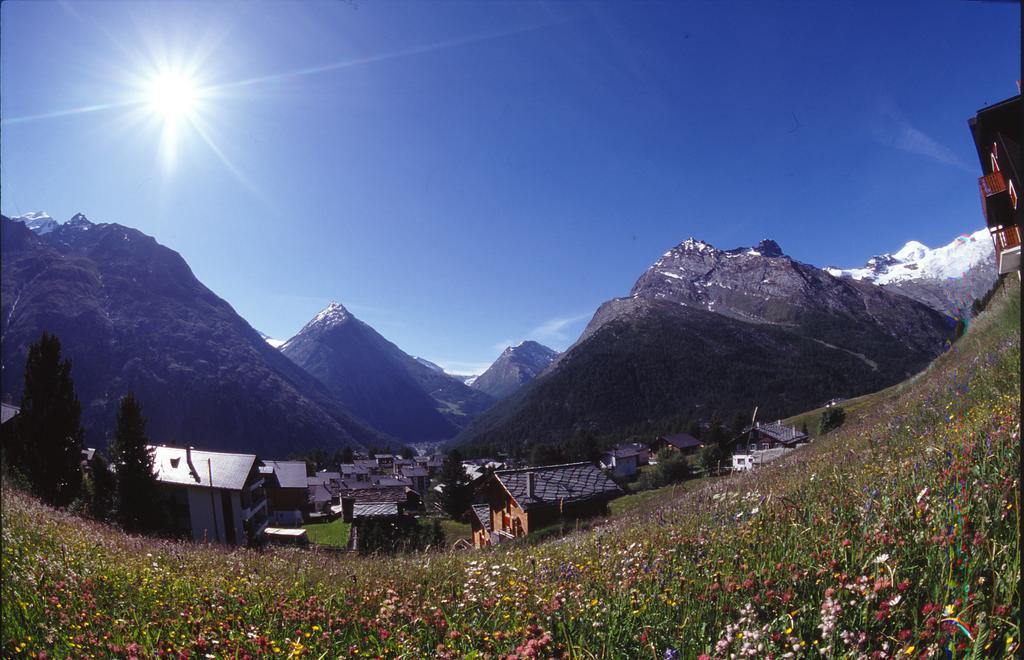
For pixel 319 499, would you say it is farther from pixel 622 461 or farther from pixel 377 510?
pixel 622 461

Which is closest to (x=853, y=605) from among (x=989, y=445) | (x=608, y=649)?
(x=608, y=649)

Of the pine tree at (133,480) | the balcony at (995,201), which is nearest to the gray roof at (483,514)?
the pine tree at (133,480)

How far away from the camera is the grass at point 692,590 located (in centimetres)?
244

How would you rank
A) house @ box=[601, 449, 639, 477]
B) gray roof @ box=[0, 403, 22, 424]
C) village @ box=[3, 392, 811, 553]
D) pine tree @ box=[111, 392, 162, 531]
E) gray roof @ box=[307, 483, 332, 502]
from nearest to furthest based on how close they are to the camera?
village @ box=[3, 392, 811, 553], pine tree @ box=[111, 392, 162, 531], gray roof @ box=[0, 403, 22, 424], gray roof @ box=[307, 483, 332, 502], house @ box=[601, 449, 639, 477]

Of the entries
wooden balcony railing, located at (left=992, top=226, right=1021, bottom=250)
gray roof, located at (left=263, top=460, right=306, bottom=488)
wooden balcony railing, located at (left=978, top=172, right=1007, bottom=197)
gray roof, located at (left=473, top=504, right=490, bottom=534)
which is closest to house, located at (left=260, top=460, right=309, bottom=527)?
gray roof, located at (left=263, top=460, right=306, bottom=488)

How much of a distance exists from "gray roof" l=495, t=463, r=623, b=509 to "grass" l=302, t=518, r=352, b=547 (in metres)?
27.8

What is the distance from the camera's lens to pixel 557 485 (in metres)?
31.0

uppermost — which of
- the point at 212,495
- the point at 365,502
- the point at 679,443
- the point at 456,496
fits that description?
the point at 212,495

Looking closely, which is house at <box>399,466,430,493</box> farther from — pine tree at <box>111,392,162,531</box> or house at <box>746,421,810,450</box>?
pine tree at <box>111,392,162,531</box>

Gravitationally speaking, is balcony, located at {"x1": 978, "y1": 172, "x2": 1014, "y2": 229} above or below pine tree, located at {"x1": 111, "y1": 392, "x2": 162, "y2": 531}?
above

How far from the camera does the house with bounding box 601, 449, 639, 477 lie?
107800mm

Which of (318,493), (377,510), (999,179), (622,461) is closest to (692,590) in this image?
(999,179)

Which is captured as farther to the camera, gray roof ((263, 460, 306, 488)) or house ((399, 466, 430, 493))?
house ((399, 466, 430, 493))

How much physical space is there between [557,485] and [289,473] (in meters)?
Answer: 56.3
